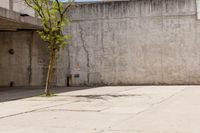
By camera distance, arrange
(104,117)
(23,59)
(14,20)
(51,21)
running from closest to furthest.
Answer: (104,117), (51,21), (14,20), (23,59)

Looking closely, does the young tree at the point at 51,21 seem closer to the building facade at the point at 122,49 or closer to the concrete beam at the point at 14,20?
the concrete beam at the point at 14,20

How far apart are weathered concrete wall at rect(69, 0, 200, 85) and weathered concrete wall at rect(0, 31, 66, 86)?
6.76 ft

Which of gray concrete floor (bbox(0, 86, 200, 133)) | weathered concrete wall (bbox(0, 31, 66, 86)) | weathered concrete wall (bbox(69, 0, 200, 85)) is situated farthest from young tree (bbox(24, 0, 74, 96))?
Result: weathered concrete wall (bbox(0, 31, 66, 86))

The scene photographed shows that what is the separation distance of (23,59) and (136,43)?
23.4 ft

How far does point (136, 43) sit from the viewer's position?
2467cm

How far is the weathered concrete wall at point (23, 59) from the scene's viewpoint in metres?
26.6

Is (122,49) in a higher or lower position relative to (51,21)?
lower

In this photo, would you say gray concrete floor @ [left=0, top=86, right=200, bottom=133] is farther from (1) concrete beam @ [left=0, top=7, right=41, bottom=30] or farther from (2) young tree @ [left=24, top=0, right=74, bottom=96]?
(1) concrete beam @ [left=0, top=7, right=41, bottom=30]

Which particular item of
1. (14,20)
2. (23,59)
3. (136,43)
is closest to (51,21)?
(14,20)

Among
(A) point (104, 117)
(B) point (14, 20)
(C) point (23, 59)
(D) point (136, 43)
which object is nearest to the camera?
(A) point (104, 117)

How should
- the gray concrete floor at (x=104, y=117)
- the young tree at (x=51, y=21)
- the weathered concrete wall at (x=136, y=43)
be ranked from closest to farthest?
the gray concrete floor at (x=104, y=117), the young tree at (x=51, y=21), the weathered concrete wall at (x=136, y=43)

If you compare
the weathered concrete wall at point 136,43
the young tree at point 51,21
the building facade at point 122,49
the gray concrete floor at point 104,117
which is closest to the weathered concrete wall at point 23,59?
the building facade at point 122,49

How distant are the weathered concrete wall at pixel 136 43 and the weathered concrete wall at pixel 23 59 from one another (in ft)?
6.76

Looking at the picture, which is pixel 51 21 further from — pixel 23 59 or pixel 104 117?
pixel 104 117
